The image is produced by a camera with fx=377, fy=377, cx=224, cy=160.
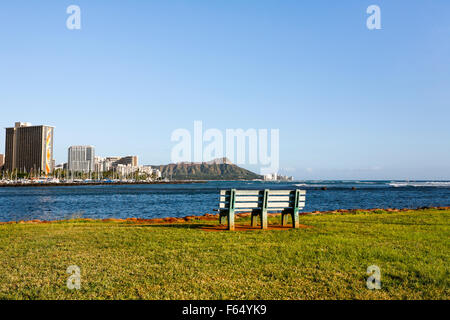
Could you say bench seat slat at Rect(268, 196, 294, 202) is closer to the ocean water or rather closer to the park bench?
the park bench

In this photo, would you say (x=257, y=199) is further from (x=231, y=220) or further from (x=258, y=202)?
(x=231, y=220)

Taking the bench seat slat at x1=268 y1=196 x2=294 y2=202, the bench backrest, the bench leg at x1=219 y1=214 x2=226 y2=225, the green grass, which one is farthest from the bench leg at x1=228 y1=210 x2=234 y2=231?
the bench seat slat at x1=268 y1=196 x2=294 y2=202

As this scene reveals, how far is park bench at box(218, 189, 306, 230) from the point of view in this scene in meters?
11.8

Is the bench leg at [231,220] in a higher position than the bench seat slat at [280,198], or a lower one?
lower

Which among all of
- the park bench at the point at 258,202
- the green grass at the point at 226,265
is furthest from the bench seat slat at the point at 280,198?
the green grass at the point at 226,265

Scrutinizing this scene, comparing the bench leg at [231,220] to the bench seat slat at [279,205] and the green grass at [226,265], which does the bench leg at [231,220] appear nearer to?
the green grass at [226,265]

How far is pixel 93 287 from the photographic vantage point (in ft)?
18.4

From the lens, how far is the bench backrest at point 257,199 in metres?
11.8

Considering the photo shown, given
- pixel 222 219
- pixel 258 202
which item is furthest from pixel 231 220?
pixel 222 219

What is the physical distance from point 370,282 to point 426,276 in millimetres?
1052

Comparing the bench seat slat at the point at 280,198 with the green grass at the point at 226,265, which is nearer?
the green grass at the point at 226,265

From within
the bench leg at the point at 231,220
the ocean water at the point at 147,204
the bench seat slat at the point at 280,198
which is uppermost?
the bench seat slat at the point at 280,198
